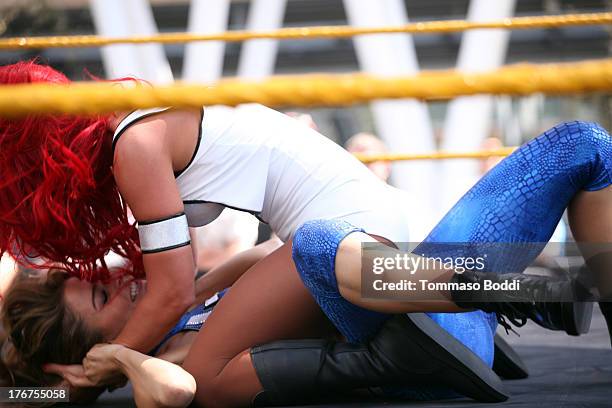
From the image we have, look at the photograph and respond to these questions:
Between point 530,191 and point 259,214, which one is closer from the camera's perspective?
point 530,191

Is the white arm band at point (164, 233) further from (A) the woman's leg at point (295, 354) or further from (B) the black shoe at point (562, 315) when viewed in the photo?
(B) the black shoe at point (562, 315)

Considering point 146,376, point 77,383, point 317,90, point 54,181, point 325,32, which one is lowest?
point 77,383

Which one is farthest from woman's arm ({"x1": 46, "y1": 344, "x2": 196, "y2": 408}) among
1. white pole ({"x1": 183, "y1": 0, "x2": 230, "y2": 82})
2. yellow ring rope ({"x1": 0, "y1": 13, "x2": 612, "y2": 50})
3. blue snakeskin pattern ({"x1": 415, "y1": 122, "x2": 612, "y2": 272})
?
white pole ({"x1": 183, "y1": 0, "x2": 230, "y2": 82})

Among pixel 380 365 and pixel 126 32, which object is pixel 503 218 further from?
pixel 126 32

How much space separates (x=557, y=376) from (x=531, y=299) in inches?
25.8

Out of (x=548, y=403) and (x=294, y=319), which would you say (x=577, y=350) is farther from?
(x=294, y=319)

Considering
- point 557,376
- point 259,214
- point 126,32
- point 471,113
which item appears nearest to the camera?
point 259,214

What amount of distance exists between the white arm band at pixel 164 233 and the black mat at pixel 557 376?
41cm

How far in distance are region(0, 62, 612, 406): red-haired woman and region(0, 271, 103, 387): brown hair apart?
0.08 m

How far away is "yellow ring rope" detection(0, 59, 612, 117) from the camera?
1.09m

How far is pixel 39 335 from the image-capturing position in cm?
180

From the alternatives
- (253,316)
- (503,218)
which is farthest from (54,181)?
(503,218)

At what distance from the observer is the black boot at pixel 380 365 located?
153 centimetres

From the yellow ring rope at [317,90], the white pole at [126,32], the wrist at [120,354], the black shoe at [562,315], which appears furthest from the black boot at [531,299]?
the white pole at [126,32]
